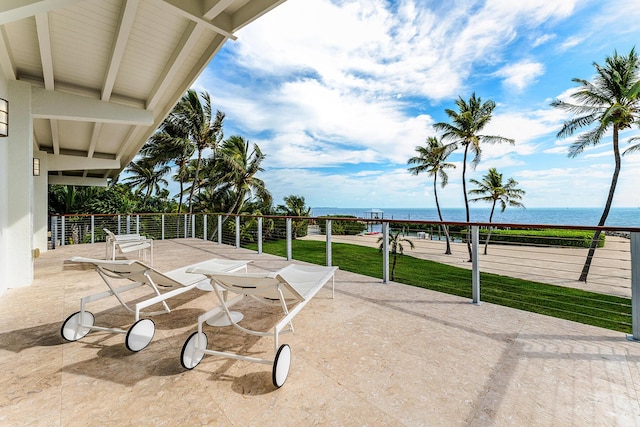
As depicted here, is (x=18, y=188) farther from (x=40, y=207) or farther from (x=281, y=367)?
(x=281, y=367)

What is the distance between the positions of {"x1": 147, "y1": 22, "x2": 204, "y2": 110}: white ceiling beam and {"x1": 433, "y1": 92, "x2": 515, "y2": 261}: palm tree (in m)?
16.9

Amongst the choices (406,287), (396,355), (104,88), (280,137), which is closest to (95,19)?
(104,88)

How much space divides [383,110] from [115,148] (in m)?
14.8

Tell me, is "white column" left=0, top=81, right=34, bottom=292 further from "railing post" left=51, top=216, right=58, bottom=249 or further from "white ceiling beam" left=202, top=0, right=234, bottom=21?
"railing post" left=51, top=216, right=58, bottom=249

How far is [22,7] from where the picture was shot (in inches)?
89.0

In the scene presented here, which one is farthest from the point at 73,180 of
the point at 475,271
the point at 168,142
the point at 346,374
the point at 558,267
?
the point at 558,267

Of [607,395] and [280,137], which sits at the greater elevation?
[280,137]

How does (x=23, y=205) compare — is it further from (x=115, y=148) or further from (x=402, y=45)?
(x=402, y=45)

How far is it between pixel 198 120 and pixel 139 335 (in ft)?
49.0

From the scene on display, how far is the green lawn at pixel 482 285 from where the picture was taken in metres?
7.38

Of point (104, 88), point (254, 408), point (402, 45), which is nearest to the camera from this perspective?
point (254, 408)

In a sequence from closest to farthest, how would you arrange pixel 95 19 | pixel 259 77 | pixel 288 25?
pixel 95 19
pixel 288 25
pixel 259 77

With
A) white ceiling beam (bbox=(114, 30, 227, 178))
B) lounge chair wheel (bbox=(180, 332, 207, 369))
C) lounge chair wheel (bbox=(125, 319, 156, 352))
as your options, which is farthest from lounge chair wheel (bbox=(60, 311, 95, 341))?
white ceiling beam (bbox=(114, 30, 227, 178))

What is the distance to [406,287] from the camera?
395 centimetres
